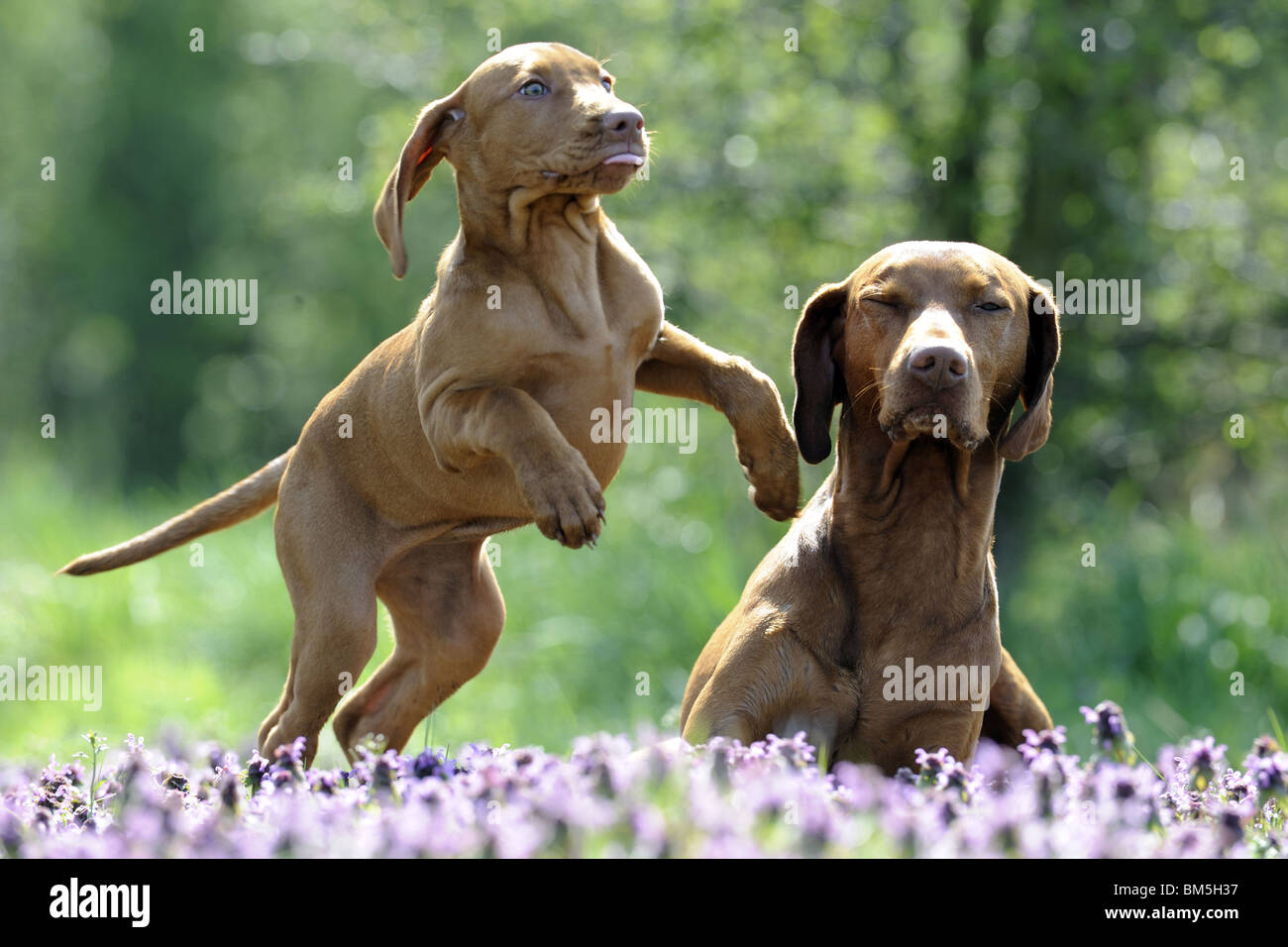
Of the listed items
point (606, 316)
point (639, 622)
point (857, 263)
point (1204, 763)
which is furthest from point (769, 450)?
point (857, 263)

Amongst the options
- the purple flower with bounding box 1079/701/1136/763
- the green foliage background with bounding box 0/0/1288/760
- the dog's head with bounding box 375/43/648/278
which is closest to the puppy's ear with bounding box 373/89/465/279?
the dog's head with bounding box 375/43/648/278

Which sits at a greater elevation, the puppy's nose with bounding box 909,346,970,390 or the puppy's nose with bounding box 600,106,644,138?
the puppy's nose with bounding box 600,106,644,138

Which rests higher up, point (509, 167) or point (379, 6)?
point (379, 6)

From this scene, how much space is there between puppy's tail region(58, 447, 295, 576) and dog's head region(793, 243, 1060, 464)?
1546 millimetres

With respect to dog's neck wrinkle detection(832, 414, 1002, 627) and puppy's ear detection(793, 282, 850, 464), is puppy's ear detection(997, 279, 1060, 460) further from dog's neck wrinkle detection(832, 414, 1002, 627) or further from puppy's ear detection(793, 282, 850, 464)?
puppy's ear detection(793, 282, 850, 464)

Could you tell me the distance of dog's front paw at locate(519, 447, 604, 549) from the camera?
11.0 feet

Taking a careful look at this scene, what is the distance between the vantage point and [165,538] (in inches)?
177

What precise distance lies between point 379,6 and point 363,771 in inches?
282

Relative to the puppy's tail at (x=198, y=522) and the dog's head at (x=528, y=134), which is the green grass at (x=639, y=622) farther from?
the dog's head at (x=528, y=134)

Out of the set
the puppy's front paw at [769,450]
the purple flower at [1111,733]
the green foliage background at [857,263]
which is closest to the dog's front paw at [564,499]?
the puppy's front paw at [769,450]

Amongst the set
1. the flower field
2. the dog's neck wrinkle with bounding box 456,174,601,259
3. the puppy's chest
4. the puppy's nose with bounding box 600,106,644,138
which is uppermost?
the puppy's nose with bounding box 600,106,644,138

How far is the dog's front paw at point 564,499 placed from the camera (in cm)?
335
